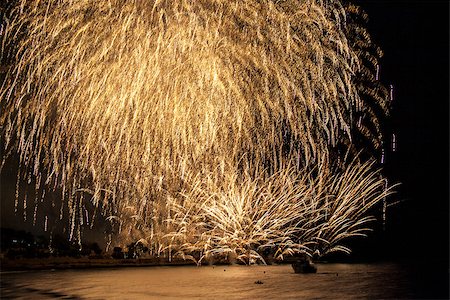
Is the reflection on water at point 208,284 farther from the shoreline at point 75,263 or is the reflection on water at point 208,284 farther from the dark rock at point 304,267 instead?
the shoreline at point 75,263

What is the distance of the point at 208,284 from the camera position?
84.1 feet

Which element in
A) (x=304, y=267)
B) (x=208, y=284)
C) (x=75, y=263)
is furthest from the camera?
(x=75, y=263)

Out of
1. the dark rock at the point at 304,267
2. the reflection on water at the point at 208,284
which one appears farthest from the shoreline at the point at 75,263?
the dark rock at the point at 304,267

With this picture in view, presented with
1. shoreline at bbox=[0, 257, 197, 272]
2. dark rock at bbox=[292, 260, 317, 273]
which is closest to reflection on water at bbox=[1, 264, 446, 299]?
dark rock at bbox=[292, 260, 317, 273]

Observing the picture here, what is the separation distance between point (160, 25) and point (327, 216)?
44.8 feet

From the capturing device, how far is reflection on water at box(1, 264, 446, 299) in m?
21.5

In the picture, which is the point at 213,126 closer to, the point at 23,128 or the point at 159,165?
the point at 159,165

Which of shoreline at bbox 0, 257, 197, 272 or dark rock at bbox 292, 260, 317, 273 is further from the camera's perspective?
shoreline at bbox 0, 257, 197, 272

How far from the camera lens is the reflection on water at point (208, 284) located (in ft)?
70.4

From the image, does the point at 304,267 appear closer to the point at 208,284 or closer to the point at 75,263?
the point at 208,284

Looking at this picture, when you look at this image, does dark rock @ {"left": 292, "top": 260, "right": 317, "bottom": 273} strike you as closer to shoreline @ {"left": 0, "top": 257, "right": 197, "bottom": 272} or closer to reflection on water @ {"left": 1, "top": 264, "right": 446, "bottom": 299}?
reflection on water @ {"left": 1, "top": 264, "right": 446, "bottom": 299}

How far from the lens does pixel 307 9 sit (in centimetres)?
1992

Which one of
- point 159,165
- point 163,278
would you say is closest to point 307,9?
point 159,165

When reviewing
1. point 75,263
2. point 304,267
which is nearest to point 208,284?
point 304,267
